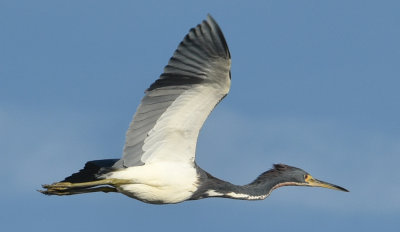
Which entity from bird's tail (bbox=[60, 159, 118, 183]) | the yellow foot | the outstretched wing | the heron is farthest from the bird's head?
the yellow foot

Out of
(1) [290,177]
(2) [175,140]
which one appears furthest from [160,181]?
(1) [290,177]

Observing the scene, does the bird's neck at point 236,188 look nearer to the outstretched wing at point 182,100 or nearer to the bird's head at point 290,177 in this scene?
the bird's head at point 290,177

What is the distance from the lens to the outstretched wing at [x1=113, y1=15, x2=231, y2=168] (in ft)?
44.1

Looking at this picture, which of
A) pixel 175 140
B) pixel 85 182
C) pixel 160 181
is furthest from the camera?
pixel 85 182

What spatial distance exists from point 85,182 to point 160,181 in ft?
5.09

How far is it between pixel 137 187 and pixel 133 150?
2.44ft

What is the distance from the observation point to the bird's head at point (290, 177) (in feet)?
55.3

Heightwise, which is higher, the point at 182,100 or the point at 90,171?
the point at 182,100

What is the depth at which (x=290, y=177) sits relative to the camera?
A: 17.1 meters

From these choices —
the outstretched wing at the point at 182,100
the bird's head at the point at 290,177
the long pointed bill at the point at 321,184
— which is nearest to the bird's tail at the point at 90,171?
the outstretched wing at the point at 182,100

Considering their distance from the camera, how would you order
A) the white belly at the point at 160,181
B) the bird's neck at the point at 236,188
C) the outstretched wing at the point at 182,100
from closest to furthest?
1. the outstretched wing at the point at 182,100
2. the white belly at the point at 160,181
3. the bird's neck at the point at 236,188

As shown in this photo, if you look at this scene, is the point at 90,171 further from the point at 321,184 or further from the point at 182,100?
the point at 321,184

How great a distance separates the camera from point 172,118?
14398 millimetres

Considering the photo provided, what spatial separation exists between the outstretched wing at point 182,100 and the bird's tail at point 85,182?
61 cm
